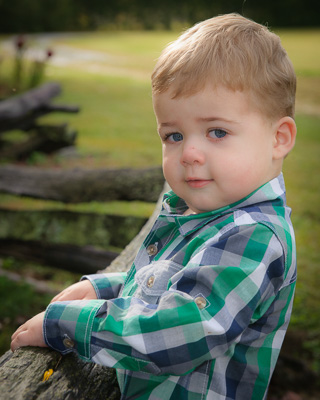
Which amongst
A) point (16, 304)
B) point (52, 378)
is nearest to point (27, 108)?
point (16, 304)

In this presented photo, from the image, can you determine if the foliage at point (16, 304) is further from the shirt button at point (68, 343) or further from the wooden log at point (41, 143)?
the wooden log at point (41, 143)

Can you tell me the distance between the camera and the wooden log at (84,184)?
3.25 meters

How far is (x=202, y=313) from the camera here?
1.26 metres

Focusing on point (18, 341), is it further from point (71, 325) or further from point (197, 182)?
point (197, 182)

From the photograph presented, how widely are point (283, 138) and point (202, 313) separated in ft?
1.97

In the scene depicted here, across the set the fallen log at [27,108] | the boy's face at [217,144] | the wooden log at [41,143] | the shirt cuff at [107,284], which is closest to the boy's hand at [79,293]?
the shirt cuff at [107,284]

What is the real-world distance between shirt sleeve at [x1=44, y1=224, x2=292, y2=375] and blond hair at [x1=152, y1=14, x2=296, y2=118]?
0.40 m

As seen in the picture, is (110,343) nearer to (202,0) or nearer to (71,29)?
(202,0)

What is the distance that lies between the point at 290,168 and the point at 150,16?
24018 mm

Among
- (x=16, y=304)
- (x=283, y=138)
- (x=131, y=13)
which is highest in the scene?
(x=283, y=138)

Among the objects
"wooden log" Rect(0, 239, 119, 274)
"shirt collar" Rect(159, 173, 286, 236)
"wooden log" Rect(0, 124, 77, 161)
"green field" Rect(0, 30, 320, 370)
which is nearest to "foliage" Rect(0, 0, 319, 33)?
"green field" Rect(0, 30, 320, 370)

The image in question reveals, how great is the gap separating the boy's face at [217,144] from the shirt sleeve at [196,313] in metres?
0.17

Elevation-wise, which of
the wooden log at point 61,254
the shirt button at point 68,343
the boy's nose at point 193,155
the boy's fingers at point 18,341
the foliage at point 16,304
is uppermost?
the boy's nose at point 193,155

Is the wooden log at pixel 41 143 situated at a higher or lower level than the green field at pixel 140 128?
higher
